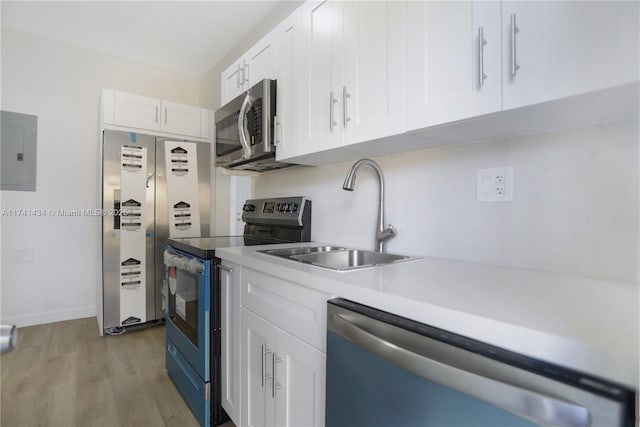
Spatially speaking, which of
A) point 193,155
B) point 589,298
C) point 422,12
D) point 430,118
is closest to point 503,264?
point 589,298

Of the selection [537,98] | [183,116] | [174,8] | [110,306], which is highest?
[174,8]

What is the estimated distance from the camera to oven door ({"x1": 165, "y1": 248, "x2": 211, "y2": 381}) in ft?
4.95

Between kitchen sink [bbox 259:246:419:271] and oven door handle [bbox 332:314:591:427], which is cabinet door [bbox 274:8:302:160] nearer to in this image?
kitchen sink [bbox 259:246:419:271]

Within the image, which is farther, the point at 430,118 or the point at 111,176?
the point at 111,176

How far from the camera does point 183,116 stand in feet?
10.3

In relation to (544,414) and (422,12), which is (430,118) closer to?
(422,12)

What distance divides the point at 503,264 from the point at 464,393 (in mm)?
641

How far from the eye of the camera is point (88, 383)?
6.38ft

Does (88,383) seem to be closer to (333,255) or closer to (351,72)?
(333,255)

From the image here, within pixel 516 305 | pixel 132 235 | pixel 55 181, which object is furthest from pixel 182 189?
pixel 516 305

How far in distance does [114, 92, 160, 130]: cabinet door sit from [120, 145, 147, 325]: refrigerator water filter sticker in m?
0.25

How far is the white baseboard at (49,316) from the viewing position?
285 cm

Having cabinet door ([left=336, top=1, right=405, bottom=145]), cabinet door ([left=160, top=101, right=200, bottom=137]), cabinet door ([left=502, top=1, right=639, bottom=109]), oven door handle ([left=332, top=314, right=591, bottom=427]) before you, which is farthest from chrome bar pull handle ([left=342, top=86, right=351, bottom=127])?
cabinet door ([left=160, top=101, right=200, bottom=137])

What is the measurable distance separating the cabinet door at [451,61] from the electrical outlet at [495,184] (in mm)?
329
